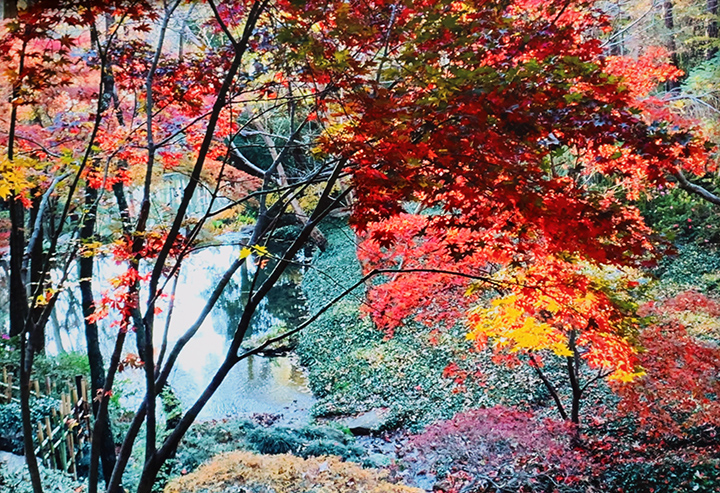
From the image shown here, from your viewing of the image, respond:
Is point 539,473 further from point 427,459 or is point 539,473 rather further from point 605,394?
point 605,394

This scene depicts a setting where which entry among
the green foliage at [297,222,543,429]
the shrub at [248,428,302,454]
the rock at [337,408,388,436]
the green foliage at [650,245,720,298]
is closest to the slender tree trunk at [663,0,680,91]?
the green foliage at [650,245,720,298]

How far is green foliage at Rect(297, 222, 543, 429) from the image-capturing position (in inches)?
325

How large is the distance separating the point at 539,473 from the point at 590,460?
0.95 meters

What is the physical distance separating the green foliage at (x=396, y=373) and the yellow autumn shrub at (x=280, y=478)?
370 cm

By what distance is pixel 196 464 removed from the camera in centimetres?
641

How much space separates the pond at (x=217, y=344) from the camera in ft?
32.2

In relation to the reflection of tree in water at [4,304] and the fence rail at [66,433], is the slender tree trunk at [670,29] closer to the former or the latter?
the fence rail at [66,433]

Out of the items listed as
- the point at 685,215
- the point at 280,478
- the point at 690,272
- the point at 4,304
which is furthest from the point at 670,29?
the point at 4,304

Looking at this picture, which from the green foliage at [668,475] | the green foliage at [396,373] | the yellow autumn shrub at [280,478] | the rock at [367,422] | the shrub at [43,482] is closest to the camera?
the yellow autumn shrub at [280,478]

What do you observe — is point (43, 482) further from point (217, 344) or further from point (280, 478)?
point (217, 344)

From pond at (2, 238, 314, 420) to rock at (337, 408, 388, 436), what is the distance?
1254mm

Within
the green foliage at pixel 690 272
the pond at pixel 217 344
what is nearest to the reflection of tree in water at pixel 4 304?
the pond at pixel 217 344

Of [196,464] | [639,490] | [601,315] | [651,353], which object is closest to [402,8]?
[601,315]

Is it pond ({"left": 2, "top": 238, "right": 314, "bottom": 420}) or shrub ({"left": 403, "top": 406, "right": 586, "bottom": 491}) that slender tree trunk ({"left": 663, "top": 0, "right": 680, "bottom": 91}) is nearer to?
shrub ({"left": 403, "top": 406, "right": 586, "bottom": 491})
